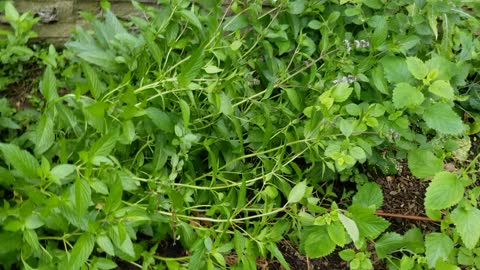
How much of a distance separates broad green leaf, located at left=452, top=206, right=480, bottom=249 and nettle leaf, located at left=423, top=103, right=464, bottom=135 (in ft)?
0.93

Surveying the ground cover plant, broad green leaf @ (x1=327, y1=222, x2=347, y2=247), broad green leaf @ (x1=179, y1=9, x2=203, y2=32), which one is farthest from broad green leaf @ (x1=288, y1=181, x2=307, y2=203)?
broad green leaf @ (x1=179, y1=9, x2=203, y2=32)

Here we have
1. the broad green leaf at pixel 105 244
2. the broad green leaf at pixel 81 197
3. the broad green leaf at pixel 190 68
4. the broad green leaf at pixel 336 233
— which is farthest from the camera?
the broad green leaf at pixel 336 233

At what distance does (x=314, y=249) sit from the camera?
1.78 meters

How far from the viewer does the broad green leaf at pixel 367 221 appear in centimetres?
172

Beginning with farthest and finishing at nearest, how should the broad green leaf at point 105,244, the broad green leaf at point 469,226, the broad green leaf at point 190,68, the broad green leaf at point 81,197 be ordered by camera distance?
the broad green leaf at point 469,226
the broad green leaf at point 190,68
the broad green leaf at point 105,244
the broad green leaf at point 81,197

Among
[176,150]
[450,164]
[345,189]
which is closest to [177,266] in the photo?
[176,150]

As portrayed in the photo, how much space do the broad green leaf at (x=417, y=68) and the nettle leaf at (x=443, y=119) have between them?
0.40 ft

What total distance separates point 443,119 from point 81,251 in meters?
1.27

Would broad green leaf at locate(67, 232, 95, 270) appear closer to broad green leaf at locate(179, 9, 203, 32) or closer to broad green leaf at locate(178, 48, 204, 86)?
broad green leaf at locate(178, 48, 204, 86)

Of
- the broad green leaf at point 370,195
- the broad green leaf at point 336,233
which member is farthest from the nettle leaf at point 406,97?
the broad green leaf at point 336,233

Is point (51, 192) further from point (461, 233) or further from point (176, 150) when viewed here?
point (461, 233)

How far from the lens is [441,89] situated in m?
1.84

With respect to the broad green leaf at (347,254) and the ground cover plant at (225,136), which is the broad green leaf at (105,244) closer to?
the ground cover plant at (225,136)

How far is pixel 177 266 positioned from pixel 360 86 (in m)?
1.01
